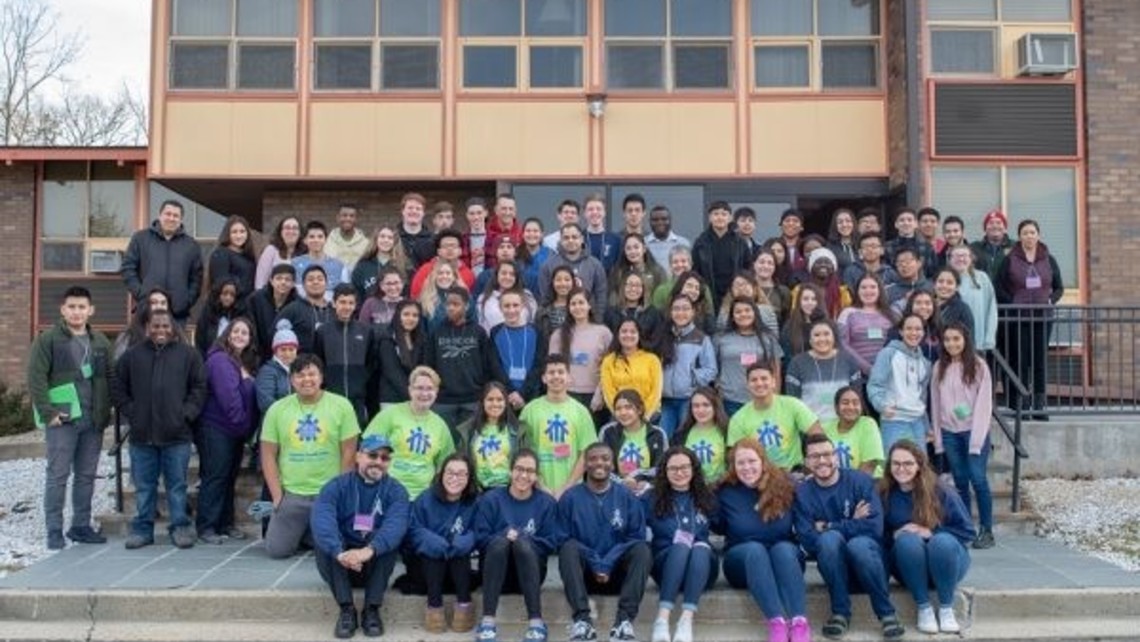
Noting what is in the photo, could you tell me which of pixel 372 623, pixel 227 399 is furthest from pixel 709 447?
pixel 227 399

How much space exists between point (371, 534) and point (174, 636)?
1246 mm

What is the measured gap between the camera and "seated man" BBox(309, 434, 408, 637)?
6.07 m

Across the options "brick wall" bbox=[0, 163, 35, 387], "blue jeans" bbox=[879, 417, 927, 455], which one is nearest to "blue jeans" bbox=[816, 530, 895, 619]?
"blue jeans" bbox=[879, 417, 927, 455]

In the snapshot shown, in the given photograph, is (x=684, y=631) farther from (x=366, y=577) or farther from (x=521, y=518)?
(x=366, y=577)

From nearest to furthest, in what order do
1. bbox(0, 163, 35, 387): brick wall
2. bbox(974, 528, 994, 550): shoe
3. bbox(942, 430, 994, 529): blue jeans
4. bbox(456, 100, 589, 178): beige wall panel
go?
bbox(942, 430, 994, 529): blue jeans, bbox(974, 528, 994, 550): shoe, bbox(456, 100, 589, 178): beige wall panel, bbox(0, 163, 35, 387): brick wall

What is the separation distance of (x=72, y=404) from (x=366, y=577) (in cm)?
289

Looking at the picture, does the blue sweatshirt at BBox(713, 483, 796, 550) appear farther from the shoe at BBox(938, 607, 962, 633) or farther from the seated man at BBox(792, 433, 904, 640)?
the shoe at BBox(938, 607, 962, 633)

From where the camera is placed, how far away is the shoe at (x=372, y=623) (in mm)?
6074

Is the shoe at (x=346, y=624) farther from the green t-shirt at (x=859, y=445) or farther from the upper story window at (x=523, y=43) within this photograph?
the upper story window at (x=523, y=43)

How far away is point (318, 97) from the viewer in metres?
13.8

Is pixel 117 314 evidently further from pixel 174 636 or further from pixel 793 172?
pixel 174 636

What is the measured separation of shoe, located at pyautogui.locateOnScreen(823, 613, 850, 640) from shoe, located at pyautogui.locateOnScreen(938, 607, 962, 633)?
55cm

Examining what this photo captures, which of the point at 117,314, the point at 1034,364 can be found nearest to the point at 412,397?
the point at 1034,364

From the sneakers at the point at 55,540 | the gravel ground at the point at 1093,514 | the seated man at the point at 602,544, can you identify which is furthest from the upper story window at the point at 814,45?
the sneakers at the point at 55,540
